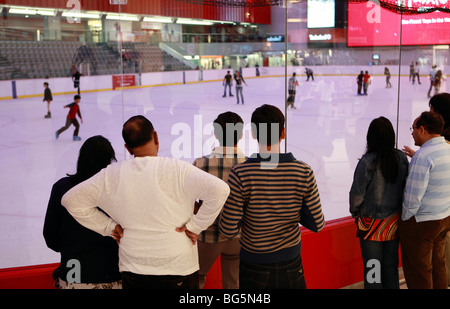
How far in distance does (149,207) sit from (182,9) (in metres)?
3.17

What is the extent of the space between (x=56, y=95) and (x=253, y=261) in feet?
37.1

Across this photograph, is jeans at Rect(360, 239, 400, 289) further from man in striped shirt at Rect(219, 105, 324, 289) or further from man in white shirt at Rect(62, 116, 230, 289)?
man in white shirt at Rect(62, 116, 230, 289)

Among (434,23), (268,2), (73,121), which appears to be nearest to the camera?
(268,2)

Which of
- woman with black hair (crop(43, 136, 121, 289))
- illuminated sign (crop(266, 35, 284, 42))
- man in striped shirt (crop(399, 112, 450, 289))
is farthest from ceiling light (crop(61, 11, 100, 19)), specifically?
man in striped shirt (crop(399, 112, 450, 289))

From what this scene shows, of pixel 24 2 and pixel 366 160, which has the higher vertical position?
pixel 24 2

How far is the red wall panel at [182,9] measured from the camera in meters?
3.71

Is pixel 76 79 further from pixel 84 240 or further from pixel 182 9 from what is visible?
pixel 84 240

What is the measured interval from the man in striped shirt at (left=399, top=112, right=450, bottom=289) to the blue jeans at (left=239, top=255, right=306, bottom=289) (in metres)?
0.78

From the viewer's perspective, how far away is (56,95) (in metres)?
12.1

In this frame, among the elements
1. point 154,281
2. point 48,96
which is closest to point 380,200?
point 154,281

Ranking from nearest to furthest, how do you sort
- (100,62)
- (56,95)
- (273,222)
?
1. (273,222)
2. (100,62)
3. (56,95)

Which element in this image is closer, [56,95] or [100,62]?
[100,62]

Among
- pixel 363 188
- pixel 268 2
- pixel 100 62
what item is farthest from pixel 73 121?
pixel 363 188
